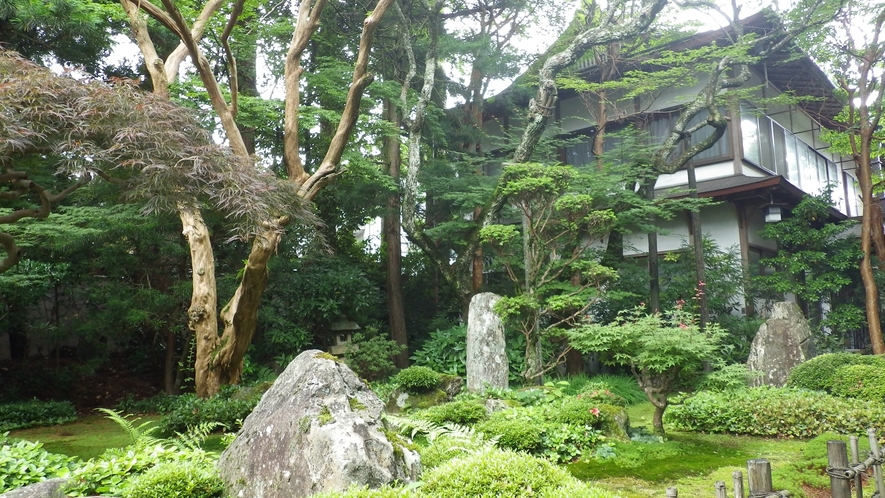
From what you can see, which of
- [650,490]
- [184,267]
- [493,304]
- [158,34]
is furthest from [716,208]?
[158,34]

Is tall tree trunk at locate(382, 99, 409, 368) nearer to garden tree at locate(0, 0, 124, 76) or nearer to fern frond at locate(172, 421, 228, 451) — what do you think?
garden tree at locate(0, 0, 124, 76)

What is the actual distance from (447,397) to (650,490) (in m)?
4.51

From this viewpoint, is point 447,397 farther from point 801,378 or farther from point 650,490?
point 801,378

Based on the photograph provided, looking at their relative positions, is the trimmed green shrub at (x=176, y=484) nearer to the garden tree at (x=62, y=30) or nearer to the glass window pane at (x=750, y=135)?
the garden tree at (x=62, y=30)

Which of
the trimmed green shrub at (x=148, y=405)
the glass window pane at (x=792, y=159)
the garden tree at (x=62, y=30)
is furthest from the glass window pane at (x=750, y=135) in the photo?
the garden tree at (x=62, y=30)

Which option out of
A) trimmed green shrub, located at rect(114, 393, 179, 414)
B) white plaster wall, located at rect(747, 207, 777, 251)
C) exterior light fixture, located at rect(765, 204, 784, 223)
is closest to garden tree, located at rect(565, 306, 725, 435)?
trimmed green shrub, located at rect(114, 393, 179, 414)

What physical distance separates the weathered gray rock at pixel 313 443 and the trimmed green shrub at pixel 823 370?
7.58 meters

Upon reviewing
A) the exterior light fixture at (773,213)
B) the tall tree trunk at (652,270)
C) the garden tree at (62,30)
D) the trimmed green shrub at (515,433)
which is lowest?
the trimmed green shrub at (515,433)

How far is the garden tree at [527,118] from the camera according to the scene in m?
13.1

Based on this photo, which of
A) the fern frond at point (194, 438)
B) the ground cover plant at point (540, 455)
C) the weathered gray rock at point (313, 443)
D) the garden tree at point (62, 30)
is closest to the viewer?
the ground cover plant at point (540, 455)

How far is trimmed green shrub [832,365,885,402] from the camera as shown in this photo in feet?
28.2

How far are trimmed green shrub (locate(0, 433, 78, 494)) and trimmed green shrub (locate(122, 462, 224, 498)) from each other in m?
1.31

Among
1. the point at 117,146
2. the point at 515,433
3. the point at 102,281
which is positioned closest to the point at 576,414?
the point at 515,433

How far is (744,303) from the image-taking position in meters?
15.1
